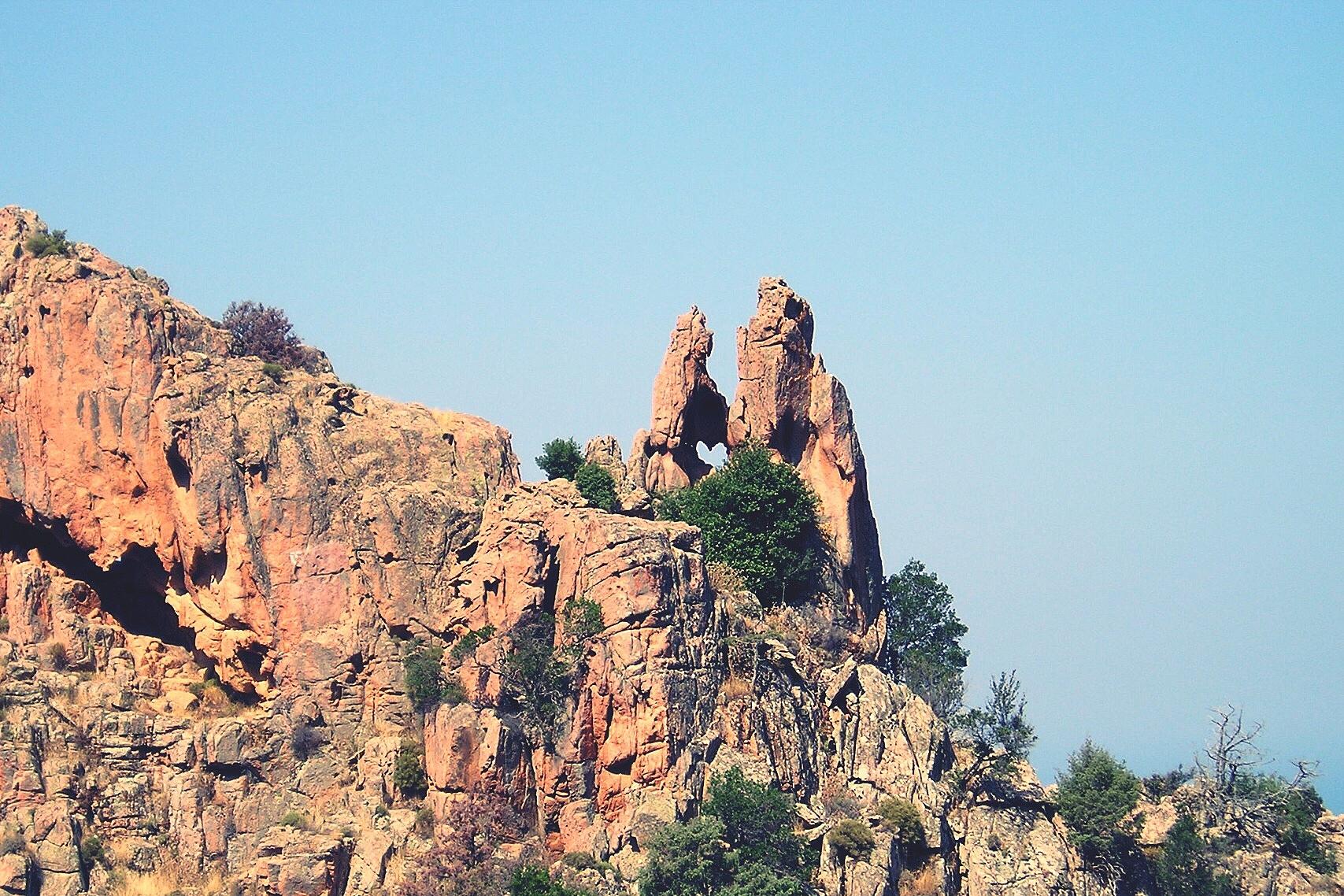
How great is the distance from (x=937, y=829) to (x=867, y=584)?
1283 centimetres

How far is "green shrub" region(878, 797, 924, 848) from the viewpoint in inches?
2940

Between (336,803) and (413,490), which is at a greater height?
(413,490)

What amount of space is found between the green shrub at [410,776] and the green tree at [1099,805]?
68.5 ft

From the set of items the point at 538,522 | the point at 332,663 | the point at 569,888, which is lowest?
the point at 569,888

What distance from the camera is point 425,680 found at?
74.9 metres

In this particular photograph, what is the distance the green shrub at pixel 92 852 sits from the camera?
72.4 meters

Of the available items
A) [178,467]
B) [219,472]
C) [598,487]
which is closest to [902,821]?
[598,487]

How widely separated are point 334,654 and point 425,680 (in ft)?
10.9

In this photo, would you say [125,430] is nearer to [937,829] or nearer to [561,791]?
[561,791]

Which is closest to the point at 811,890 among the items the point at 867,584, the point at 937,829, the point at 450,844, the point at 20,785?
the point at 937,829

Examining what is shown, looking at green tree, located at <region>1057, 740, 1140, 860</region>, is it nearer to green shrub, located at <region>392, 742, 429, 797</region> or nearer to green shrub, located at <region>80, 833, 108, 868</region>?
green shrub, located at <region>392, 742, 429, 797</region>

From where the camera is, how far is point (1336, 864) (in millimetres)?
80438

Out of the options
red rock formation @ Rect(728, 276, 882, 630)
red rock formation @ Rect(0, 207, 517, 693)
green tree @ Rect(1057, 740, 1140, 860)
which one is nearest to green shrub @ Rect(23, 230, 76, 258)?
red rock formation @ Rect(0, 207, 517, 693)

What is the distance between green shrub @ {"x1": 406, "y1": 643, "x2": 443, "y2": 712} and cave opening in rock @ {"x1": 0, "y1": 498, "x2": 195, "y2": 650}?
8440 millimetres
